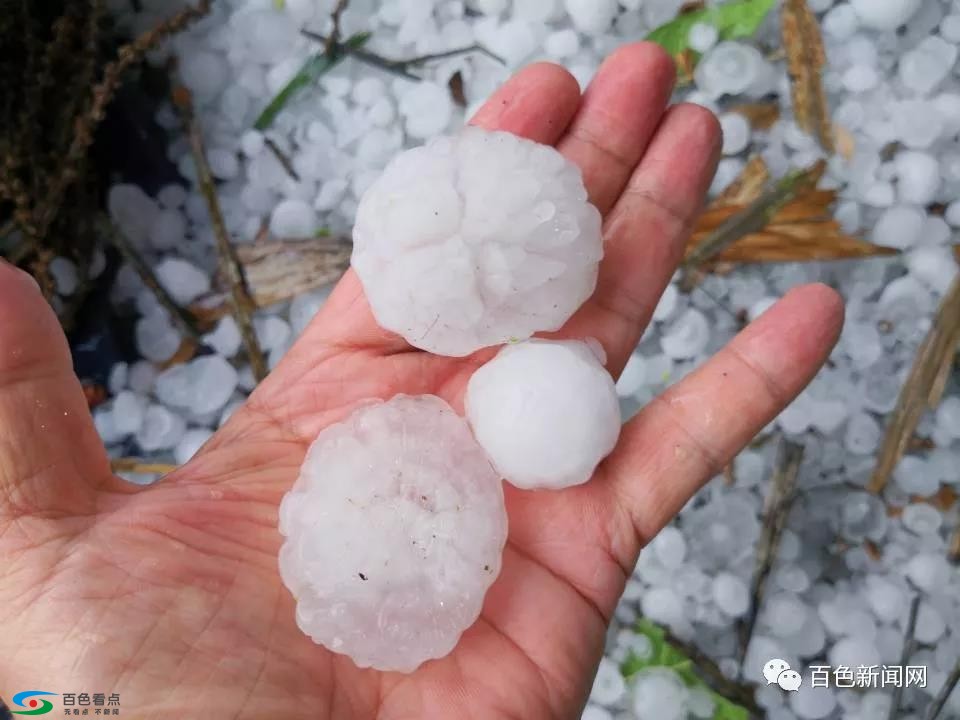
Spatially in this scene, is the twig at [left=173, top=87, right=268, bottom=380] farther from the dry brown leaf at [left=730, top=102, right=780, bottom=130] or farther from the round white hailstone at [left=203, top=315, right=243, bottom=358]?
the dry brown leaf at [left=730, top=102, right=780, bottom=130]

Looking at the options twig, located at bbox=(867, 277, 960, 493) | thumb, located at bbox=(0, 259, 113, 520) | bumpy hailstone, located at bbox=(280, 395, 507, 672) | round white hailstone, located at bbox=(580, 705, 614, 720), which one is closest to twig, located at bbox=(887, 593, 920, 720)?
twig, located at bbox=(867, 277, 960, 493)

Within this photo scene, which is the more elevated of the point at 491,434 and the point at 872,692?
the point at 491,434

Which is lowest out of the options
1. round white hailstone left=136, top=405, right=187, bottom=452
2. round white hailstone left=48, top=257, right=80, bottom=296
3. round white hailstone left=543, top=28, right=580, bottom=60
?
round white hailstone left=136, top=405, right=187, bottom=452

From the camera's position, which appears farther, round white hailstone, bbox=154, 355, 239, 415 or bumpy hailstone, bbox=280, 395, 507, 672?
round white hailstone, bbox=154, 355, 239, 415

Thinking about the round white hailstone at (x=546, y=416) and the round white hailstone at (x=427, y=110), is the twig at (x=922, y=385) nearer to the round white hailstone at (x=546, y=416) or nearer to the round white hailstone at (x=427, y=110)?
the round white hailstone at (x=546, y=416)

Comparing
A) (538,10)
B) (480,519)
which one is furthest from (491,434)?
(538,10)

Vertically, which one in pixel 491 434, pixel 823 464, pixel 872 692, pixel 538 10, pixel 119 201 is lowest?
pixel 872 692

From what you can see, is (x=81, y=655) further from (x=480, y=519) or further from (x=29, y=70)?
(x=29, y=70)


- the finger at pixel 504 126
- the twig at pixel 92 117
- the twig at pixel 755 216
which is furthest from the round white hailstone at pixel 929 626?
the twig at pixel 92 117

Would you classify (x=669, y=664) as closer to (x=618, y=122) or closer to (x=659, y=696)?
(x=659, y=696)
